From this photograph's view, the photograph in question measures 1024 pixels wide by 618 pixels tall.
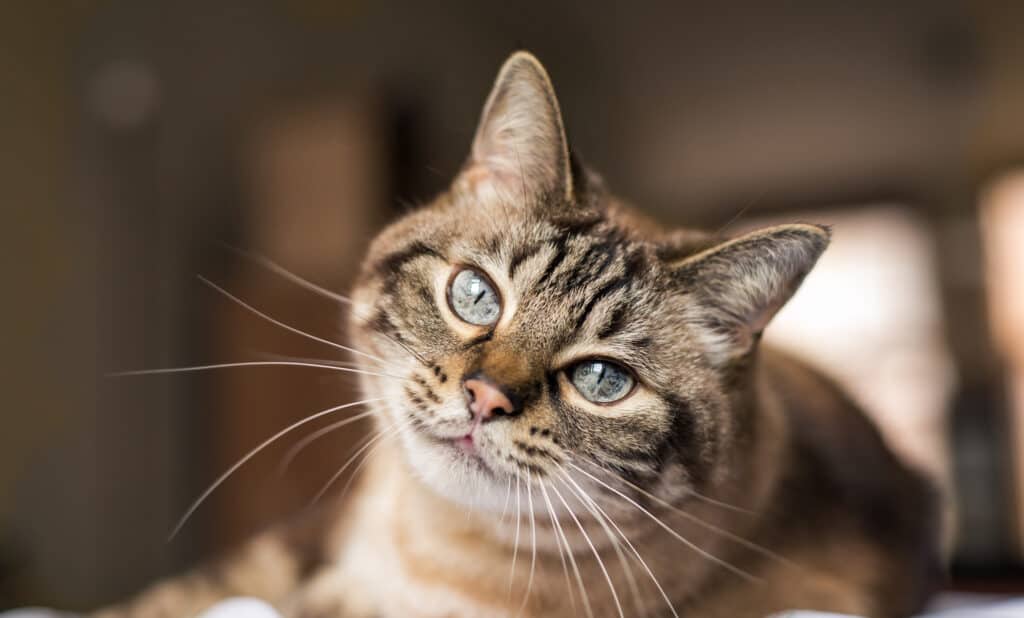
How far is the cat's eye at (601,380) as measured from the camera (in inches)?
33.2

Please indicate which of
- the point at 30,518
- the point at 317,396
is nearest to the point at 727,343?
the point at 317,396

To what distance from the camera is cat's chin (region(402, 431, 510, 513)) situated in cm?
79

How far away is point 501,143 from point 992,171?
4.13 m

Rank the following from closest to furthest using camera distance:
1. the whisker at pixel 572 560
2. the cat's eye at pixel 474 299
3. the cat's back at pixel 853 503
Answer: the whisker at pixel 572 560, the cat's eye at pixel 474 299, the cat's back at pixel 853 503

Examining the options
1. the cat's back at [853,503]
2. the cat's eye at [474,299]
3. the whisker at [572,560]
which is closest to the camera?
the whisker at [572,560]

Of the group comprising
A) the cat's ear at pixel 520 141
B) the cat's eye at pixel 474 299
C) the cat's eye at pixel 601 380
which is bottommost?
the cat's eye at pixel 601 380

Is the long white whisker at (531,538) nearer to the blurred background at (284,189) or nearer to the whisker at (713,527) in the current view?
the whisker at (713,527)

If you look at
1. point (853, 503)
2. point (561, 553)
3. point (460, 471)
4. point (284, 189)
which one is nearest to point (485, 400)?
point (460, 471)

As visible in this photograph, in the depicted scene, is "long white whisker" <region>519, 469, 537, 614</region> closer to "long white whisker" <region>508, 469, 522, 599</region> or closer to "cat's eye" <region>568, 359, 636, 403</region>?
"long white whisker" <region>508, 469, 522, 599</region>

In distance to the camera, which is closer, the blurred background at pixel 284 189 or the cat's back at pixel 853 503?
the cat's back at pixel 853 503

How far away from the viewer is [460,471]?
80 cm

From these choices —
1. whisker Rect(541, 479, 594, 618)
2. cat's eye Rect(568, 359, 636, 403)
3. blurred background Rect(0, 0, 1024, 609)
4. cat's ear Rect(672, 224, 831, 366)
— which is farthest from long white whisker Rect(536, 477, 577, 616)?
blurred background Rect(0, 0, 1024, 609)

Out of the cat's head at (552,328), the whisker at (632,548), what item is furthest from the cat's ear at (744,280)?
the whisker at (632,548)

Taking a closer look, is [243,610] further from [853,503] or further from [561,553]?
[853,503]
